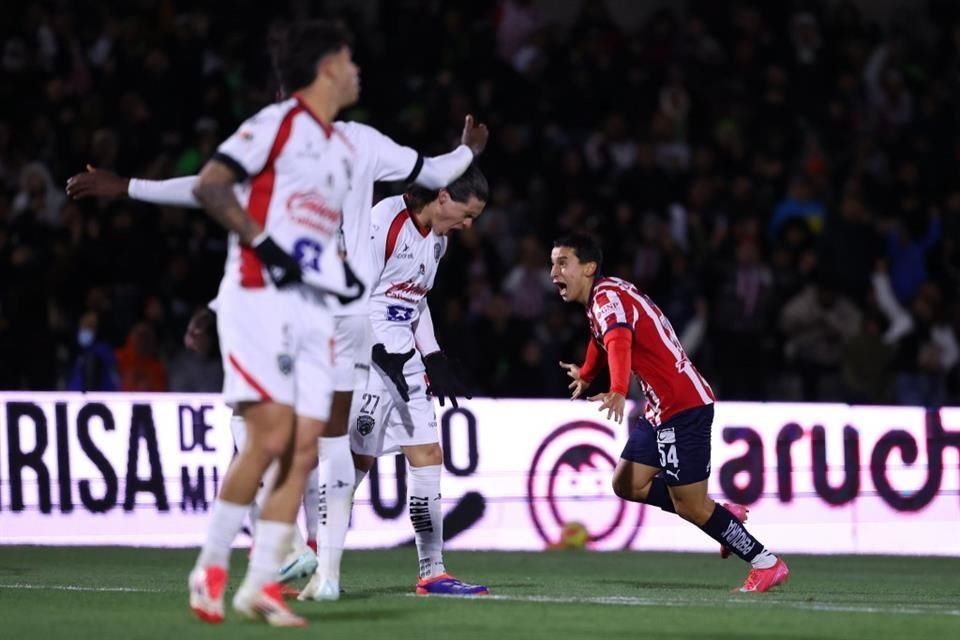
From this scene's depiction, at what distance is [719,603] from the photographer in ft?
29.0

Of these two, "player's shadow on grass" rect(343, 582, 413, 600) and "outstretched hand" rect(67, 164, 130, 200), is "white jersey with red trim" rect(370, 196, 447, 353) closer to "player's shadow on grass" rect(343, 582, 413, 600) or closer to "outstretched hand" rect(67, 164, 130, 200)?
"player's shadow on grass" rect(343, 582, 413, 600)

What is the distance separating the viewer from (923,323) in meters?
18.1

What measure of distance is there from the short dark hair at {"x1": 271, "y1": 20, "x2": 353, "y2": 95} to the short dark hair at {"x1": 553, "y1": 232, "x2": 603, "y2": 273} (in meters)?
3.34

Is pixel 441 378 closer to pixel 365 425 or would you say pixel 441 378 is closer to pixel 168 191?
pixel 365 425

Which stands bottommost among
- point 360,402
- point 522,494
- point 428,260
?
point 522,494

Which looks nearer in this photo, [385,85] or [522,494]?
[522,494]

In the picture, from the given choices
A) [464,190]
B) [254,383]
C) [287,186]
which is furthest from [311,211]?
[464,190]

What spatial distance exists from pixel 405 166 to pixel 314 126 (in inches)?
36.1

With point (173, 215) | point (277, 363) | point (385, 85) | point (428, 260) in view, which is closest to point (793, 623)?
point (277, 363)

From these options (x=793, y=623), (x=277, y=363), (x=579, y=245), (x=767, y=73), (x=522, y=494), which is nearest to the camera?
(x=277, y=363)

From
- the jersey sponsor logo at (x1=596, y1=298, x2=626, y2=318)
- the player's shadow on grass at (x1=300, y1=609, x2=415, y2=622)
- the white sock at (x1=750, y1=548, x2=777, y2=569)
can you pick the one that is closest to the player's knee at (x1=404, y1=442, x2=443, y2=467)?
the jersey sponsor logo at (x1=596, y1=298, x2=626, y2=318)

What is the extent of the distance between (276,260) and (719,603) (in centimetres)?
315

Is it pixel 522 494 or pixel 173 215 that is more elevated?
pixel 173 215

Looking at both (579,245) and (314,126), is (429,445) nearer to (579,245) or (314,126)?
(579,245)
